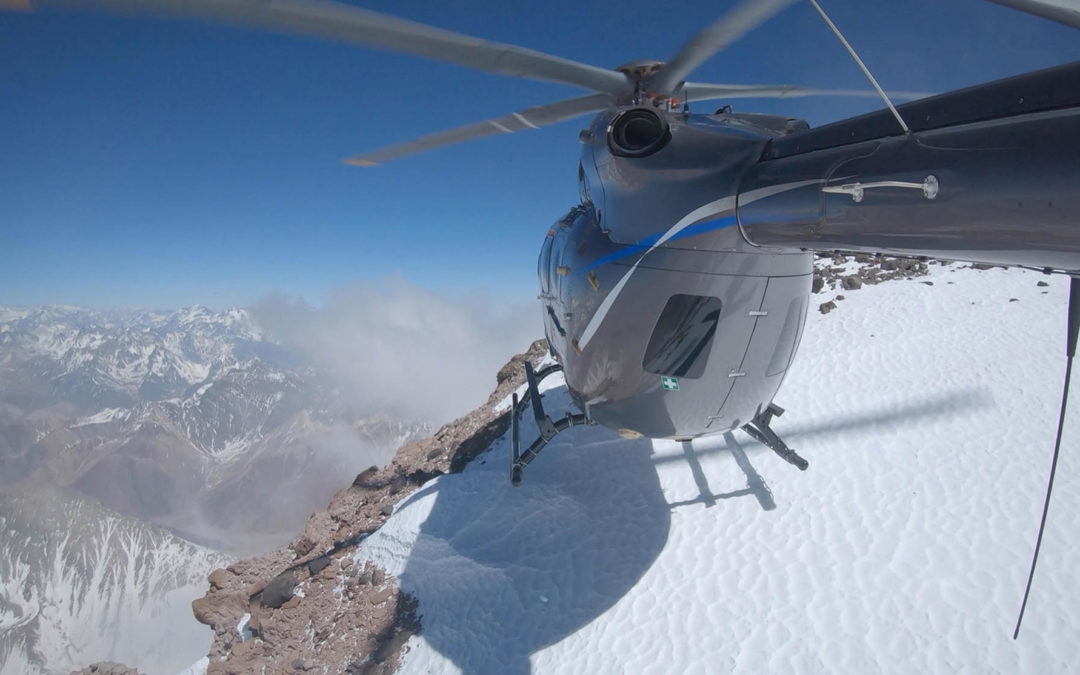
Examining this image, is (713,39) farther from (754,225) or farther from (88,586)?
(88,586)

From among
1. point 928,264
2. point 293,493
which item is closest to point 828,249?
point 928,264

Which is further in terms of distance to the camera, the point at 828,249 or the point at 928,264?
the point at 928,264

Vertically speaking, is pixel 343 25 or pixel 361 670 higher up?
pixel 343 25

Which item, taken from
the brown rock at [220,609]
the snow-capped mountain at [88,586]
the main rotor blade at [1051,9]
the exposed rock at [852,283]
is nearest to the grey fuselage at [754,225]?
the main rotor blade at [1051,9]

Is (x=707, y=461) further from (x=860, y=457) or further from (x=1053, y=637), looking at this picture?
(x=1053, y=637)

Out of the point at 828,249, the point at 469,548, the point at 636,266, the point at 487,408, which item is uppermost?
the point at 487,408

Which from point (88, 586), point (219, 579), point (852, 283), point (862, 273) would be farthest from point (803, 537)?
point (88, 586)

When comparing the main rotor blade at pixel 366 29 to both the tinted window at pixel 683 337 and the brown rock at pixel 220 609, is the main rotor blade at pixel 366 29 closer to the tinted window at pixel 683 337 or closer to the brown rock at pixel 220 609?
the tinted window at pixel 683 337

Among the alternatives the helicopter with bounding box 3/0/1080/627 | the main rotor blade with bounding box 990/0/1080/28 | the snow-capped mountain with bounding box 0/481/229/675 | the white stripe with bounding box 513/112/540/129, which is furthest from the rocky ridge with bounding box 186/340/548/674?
the snow-capped mountain with bounding box 0/481/229/675
